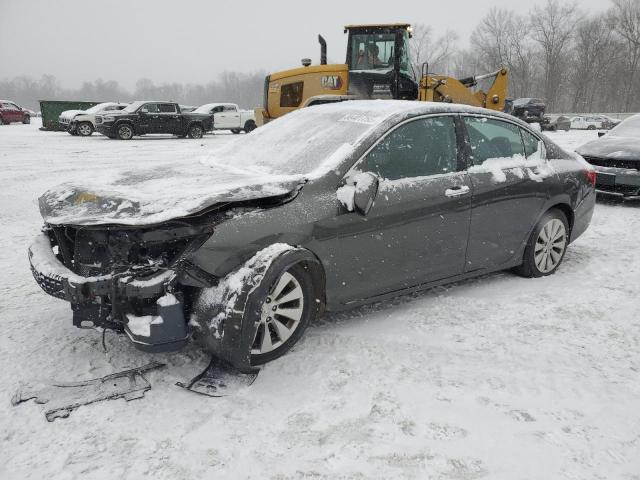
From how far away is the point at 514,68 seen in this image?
7100 cm

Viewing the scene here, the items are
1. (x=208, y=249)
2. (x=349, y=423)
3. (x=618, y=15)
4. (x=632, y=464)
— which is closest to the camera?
(x=632, y=464)

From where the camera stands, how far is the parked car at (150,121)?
824 inches

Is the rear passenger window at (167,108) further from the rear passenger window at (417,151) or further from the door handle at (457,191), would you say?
the door handle at (457,191)

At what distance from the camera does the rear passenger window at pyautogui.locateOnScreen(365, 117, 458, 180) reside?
3605 millimetres

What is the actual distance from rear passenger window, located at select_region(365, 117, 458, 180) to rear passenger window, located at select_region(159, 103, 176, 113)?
19.8m

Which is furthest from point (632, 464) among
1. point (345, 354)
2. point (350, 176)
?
point (350, 176)

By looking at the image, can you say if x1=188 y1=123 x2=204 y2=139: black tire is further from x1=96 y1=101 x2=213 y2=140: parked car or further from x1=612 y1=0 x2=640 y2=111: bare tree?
x1=612 y1=0 x2=640 y2=111: bare tree

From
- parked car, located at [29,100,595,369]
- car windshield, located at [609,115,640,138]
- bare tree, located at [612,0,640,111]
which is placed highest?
bare tree, located at [612,0,640,111]

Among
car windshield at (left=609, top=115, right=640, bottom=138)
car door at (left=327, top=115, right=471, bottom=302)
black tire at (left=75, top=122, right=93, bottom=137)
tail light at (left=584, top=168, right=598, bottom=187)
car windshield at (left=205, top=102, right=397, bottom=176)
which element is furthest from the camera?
black tire at (left=75, top=122, right=93, bottom=137)

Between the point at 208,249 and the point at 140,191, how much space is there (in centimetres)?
69

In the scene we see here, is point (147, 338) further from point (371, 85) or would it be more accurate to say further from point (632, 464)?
point (371, 85)

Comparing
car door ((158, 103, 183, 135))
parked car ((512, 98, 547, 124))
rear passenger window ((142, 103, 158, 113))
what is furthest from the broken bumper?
parked car ((512, 98, 547, 124))

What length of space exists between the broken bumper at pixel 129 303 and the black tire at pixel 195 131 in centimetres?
2085

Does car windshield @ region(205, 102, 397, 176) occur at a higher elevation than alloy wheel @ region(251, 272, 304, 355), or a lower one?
higher
